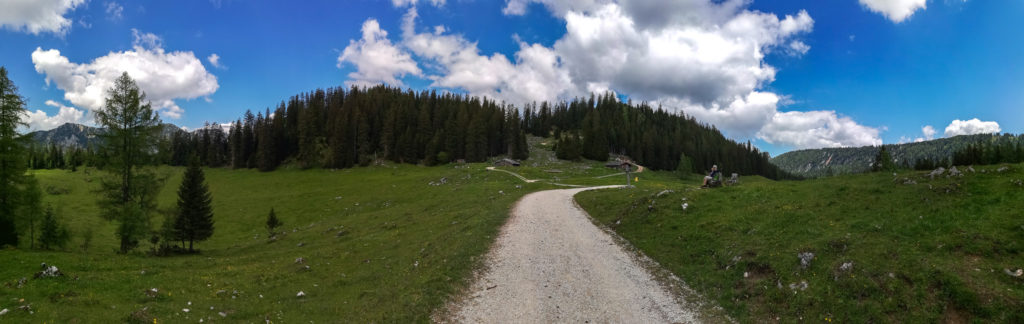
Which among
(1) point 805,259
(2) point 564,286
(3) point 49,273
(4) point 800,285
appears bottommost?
(2) point 564,286

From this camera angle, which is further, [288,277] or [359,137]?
[359,137]

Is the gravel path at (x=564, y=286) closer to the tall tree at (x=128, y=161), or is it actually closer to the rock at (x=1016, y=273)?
the rock at (x=1016, y=273)

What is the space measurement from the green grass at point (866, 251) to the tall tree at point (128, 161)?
3574 centimetres

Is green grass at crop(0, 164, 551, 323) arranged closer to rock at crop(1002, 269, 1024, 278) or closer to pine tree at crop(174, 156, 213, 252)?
pine tree at crop(174, 156, 213, 252)

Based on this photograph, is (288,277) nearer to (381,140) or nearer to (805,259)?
(805,259)

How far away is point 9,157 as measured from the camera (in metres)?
25.6

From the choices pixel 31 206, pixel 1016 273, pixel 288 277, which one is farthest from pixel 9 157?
pixel 1016 273

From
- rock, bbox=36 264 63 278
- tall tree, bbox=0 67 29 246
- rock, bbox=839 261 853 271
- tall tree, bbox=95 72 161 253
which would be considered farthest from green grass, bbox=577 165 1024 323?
tall tree, bbox=0 67 29 246

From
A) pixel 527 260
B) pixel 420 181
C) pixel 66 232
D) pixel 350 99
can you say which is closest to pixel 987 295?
pixel 527 260

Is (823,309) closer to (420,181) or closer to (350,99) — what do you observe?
(420,181)

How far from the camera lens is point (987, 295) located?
9961 mm

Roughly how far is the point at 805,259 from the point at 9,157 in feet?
150

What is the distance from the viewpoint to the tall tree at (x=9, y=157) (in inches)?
988

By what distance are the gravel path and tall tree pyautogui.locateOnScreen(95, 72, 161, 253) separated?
2774 cm
